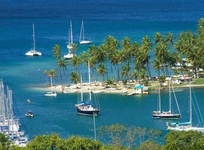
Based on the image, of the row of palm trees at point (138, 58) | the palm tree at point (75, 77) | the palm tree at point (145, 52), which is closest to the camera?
the palm tree at point (75, 77)

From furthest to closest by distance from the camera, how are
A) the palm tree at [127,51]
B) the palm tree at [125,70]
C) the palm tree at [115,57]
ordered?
the palm tree at [115,57], the palm tree at [127,51], the palm tree at [125,70]

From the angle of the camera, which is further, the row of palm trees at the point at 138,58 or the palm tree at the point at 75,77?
the row of palm trees at the point at 138,58

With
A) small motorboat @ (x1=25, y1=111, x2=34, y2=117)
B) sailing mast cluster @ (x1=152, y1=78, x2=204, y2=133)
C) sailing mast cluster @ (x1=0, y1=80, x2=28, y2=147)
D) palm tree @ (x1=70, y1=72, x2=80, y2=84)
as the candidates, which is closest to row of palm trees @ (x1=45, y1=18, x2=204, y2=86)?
palm tree @ (x1=70, y1=72, x2=80, y2=84)

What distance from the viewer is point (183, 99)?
92688mm

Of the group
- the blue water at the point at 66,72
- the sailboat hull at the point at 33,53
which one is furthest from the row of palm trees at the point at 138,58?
the sailboat hull at the point at 33,53

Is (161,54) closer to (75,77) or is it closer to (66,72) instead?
(75,77)

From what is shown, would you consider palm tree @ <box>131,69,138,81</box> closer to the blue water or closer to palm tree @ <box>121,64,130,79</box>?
palm tree @ <box>121,64,130,79</box>

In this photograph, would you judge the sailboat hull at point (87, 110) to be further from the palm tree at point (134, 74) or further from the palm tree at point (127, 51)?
the palm tree at point (127, 51)

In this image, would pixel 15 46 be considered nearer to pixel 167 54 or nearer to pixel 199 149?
pixel 167 54

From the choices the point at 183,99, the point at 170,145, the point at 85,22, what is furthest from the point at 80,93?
the point at 85,22

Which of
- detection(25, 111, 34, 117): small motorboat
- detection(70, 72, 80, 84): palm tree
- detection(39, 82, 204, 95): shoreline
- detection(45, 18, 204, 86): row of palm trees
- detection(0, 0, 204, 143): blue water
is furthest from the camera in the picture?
detection(45, 18, 204, 86): row of palm trees

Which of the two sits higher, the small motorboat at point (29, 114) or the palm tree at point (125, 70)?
the palm tree at point (125, 70)

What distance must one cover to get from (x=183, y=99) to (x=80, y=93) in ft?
40.0

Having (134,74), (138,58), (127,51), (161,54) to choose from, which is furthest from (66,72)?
(161,54)
